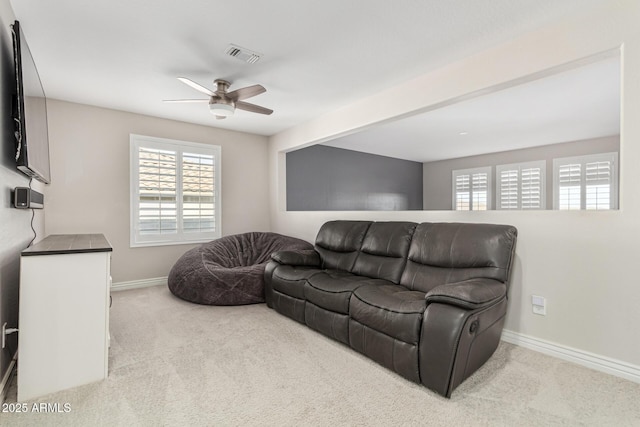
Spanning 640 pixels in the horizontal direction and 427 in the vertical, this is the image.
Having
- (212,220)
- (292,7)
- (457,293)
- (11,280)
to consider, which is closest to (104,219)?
(212,220)

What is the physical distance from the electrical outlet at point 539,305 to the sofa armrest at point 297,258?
6.84ft

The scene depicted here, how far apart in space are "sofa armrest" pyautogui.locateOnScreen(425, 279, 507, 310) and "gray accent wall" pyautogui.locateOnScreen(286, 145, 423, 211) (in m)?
4.16

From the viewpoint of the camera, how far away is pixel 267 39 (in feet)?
8.09

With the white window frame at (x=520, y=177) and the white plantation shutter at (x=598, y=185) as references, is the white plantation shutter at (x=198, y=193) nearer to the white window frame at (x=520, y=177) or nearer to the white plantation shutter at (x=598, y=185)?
the white window frame at (x=520, y=177)

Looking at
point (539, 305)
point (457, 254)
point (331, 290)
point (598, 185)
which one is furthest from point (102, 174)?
point (598, 185)

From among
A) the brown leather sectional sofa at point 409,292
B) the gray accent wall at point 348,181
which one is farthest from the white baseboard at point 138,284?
the gray accent wall at point 348,181

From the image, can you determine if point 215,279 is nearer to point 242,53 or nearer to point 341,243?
point 341,243

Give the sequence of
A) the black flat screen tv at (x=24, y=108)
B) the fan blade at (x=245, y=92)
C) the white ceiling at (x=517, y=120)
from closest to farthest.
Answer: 1. the black flat screen tv at (x=24, y=108)
2. the fan blade at (x=245, y=92)
3. the white ceiling at (x=517, y=120)

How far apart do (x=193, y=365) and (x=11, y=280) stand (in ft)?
4.11

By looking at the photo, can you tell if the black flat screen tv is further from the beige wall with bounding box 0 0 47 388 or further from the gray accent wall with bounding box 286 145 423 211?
the gray accent wall with bounding box 286 145 423 211

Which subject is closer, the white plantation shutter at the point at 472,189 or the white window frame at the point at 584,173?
the white window frame at the point at 584,173

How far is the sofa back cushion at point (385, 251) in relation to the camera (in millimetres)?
2957

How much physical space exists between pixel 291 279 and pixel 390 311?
1270mm

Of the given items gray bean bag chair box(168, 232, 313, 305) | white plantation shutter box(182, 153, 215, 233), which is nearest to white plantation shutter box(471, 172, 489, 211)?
gray bean bag chair box(168, 232, 313, 305)
